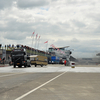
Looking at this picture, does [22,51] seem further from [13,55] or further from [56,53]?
[56,53]

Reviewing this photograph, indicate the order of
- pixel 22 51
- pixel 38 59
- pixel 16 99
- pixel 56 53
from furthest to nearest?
1. pixel 56 53
2. pixel 38 59
3. pixel 22 51
4. pixel 16 99

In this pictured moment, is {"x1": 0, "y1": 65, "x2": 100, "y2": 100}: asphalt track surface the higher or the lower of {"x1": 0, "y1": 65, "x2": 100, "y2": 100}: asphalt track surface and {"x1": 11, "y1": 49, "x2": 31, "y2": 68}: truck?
the lower

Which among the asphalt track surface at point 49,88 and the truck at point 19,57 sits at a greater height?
the truck at point 19,57

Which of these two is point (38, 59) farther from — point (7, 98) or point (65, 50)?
point (65, 50)

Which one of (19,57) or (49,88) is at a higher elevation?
(19,57)

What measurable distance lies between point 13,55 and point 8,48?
34571mm

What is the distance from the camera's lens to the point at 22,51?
145ft

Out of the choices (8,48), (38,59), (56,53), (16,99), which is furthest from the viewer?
(56,53)

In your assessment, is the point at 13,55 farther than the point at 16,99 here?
Yes

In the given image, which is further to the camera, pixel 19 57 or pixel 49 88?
pixel 19 57

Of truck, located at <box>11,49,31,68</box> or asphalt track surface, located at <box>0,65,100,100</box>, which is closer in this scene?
asphalt track surface, located at <box>0,65,100,100</box>

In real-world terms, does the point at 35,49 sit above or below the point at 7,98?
above

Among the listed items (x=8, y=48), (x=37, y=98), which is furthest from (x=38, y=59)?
(x=37, y=98)

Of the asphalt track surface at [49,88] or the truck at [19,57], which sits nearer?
the asphalt track surface at [49,88]
